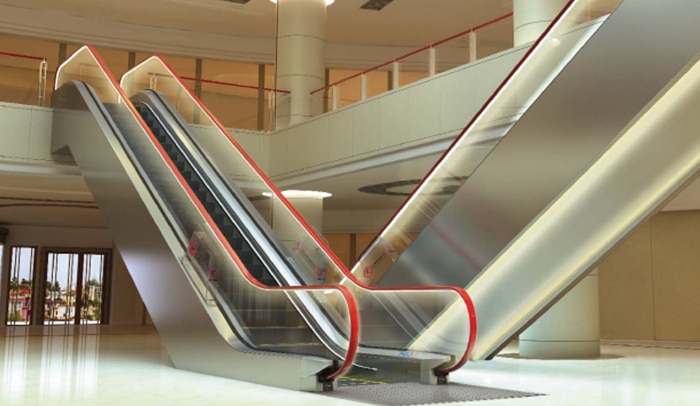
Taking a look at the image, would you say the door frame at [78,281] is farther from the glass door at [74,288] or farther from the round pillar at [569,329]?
the round pillar at [569,329]

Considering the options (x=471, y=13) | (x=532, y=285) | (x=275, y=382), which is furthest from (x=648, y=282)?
(x=275, y=382)

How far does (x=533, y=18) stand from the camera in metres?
11.2

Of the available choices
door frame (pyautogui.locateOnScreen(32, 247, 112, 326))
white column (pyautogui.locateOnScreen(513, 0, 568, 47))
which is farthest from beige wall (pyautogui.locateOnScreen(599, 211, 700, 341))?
door frame (pyautogui.locateOnScreen(32, 247, 112, 326))

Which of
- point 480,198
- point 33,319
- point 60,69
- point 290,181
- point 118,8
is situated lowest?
point 33,319

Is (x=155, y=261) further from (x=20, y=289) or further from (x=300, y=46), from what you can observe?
(x=20, y=289)

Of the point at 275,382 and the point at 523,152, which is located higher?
the point at 523,152

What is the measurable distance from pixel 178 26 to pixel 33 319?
9.63 metres

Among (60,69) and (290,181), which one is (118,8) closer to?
(60,69)

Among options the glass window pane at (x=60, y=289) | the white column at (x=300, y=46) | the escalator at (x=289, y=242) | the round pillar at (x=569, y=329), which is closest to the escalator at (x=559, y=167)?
the escalator at (x=289, y=242)

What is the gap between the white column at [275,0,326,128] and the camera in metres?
17.7

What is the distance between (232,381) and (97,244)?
1841cm

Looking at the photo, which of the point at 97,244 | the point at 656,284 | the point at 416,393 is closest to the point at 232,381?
the point at 416,393

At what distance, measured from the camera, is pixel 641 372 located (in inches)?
370

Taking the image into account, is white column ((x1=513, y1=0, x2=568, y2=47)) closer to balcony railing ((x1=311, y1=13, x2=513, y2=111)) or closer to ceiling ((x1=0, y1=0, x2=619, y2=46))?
balcony railing ((x1=311, y1=13, x2=513, y2=111))
